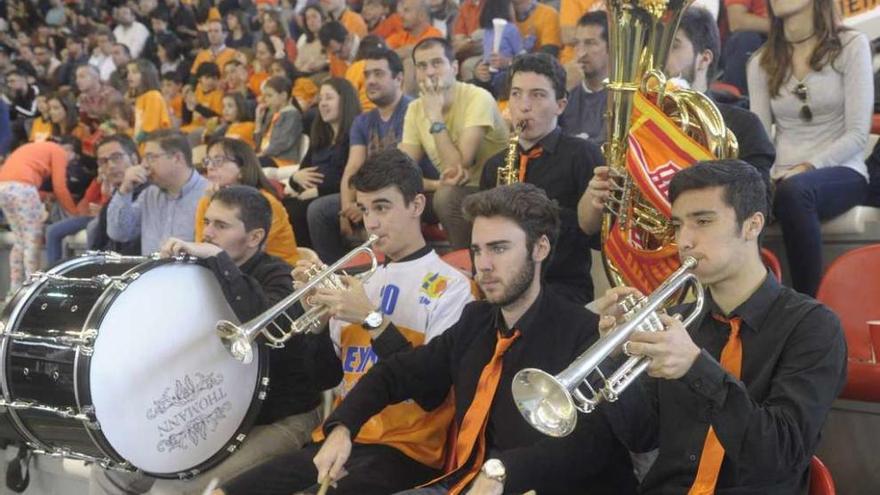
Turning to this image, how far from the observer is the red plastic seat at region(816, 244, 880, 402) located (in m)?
3.34

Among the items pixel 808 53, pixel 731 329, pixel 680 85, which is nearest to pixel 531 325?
pixel 731 329

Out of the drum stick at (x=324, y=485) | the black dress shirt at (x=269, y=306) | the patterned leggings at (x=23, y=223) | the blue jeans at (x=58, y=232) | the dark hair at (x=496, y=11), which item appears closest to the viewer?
the drum stick at (x=324, y=485)

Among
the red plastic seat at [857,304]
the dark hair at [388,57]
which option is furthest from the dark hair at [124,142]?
the red plastic seat at [857,304]

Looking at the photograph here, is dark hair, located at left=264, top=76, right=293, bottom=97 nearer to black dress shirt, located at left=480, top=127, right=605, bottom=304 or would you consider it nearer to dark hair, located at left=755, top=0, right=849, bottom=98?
black dress shirt, located at left=480, top=127, right=605, bottom=304

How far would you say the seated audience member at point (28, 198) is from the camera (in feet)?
26.1

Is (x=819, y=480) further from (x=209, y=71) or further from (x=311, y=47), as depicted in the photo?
(x=209, y=71)

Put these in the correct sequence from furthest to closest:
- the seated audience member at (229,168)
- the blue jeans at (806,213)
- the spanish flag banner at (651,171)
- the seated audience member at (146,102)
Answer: the seated audience member at (146,102) < the seated audience member at (229,168) < the blue jeans at (806,213) < the spanish flag banner at (651,171)

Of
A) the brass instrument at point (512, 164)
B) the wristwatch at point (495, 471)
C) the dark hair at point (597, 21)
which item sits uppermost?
the dark hair at point (597, 21)

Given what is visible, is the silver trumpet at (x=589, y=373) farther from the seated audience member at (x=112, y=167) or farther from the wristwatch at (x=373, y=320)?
the seated audience member at (x=112, y=167)

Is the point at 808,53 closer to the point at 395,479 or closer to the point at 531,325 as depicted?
the point at 531,325

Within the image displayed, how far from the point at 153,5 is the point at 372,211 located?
1138 centimetres

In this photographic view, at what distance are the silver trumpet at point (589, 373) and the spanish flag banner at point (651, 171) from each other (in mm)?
805

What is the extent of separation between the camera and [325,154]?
6148mm

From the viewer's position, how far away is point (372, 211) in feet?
12.3
